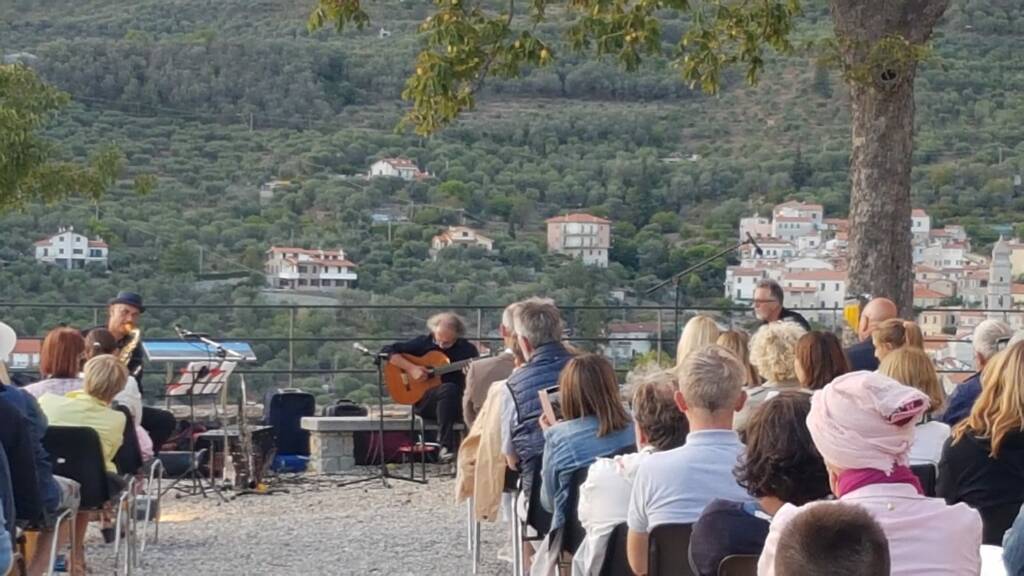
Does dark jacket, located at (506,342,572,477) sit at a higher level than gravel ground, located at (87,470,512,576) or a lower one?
higher

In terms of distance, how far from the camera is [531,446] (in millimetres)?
6887

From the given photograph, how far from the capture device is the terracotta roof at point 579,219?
30.2m

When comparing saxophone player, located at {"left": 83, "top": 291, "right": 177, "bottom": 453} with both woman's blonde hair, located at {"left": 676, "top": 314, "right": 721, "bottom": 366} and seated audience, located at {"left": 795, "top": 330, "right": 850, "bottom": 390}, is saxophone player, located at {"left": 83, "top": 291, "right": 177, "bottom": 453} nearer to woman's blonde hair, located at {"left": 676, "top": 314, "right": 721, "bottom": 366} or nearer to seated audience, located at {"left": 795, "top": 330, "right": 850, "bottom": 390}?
woman's blonde hair, located at {"left": 676, "top": 314, "right": 721, "bottom": 366}

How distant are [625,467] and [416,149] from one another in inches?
1348

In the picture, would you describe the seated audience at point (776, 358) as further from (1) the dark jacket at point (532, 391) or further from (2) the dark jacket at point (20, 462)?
(2) the dark jacket at point (20, 462)

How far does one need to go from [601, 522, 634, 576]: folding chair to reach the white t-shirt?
1.17 meters

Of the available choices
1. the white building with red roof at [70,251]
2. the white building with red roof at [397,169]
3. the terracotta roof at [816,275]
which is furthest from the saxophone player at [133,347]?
the white building with red roof at [397,169]

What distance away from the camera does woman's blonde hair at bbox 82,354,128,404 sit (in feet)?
24.6

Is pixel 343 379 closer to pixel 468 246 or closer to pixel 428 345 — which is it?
pixel 428 345

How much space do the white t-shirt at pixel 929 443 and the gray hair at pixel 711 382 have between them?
1.26 m

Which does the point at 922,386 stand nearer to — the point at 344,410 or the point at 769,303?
the point at 769,303

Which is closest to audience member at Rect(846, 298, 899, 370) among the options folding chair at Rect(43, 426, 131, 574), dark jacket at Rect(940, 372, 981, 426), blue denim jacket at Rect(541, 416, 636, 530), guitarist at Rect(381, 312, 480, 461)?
dark jacket at Rect(940, 372, 981, 426)

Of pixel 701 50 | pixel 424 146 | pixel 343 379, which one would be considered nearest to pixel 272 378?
pixel 343 379

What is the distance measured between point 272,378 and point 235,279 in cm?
943
